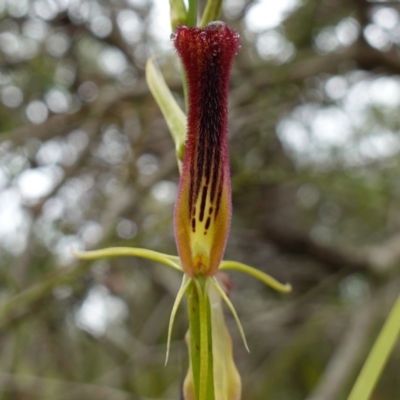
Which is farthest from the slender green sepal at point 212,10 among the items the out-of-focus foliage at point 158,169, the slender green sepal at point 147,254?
the out-of-focus foliage at point 158,169

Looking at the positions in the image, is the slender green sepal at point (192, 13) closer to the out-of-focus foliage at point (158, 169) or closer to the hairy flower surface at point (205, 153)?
the hairy flower surface at point (205, 153)

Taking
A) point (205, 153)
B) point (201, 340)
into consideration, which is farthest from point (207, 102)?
point (201, 340)

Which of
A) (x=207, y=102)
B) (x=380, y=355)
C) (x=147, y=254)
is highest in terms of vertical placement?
(x=207, y=102)

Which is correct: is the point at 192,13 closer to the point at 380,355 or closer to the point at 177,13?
the point at 177,13

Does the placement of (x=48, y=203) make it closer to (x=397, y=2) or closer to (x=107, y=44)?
(x=107, y=44)

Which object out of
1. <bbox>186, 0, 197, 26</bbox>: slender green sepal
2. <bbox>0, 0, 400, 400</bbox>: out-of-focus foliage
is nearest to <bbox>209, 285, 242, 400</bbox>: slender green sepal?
<bbox>186, 0, 197, 26</bbox>: slender green sepal

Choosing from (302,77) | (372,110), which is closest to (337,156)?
(372,110)
